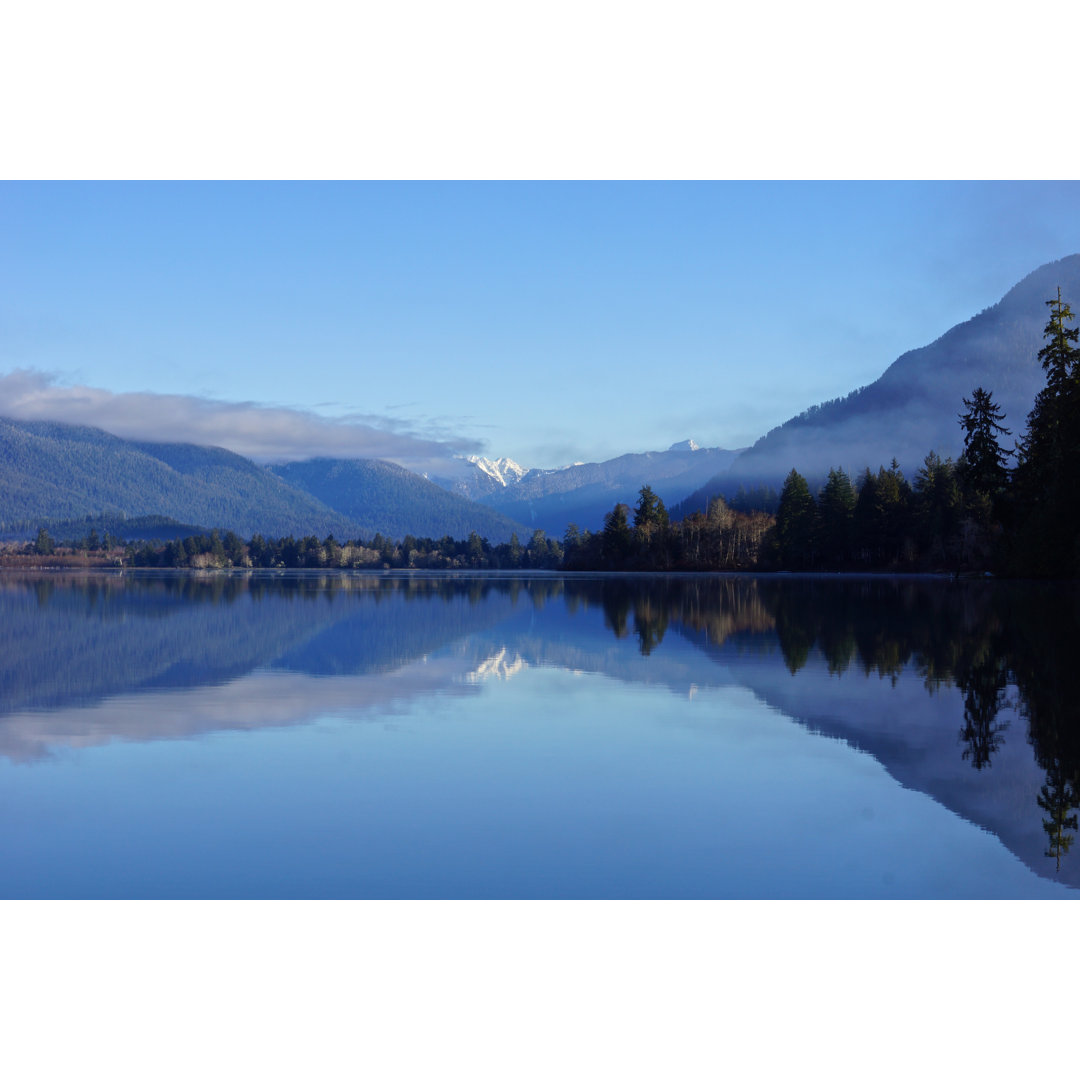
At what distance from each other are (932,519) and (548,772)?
93633 millimetres

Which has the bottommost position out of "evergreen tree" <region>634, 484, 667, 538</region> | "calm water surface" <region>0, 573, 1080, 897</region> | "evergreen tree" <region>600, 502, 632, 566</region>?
"calm water surface" <region>0, 573, 1080, 897</region>

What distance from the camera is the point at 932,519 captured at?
96562 millimetres

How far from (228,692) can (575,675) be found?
6756mm

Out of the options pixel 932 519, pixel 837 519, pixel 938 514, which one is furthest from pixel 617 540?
pixel 938 514

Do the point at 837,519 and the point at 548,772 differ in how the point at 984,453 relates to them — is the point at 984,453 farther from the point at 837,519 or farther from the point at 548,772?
the point at 548,772

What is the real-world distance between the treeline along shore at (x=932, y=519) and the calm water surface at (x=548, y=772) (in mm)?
33191

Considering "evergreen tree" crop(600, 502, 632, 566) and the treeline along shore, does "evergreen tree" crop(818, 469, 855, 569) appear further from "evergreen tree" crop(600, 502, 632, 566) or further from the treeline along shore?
"evergreen tree" crop(600, 502, 632, 566)

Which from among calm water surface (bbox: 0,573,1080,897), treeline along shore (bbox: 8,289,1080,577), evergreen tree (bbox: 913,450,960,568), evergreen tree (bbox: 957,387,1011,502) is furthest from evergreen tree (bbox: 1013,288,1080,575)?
evergreen tree (bbox: 913,450,960,568)

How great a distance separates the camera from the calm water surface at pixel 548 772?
789 centimetres

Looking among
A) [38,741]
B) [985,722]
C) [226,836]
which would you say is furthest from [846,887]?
[38,741]

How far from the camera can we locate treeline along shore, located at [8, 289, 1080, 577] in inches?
2079

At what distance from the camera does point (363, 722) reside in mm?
14602

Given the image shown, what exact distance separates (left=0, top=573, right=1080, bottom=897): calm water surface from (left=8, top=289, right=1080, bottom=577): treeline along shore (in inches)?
1307

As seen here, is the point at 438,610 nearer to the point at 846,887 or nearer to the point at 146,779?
the point at 146,779
